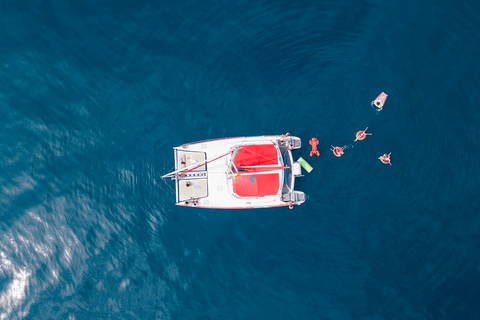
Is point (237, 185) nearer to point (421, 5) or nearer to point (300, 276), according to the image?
point (300, 276)

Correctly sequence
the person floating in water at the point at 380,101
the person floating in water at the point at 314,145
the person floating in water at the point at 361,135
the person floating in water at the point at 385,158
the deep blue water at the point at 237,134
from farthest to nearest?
1. the person floating in water at the point at 380,101
2. the person floating in water at the point at 361,135
3. the person floating in water at the point at 385,158
4. the person floating in water at the point at 314,145
5. the deep blue water at the point at 237,134

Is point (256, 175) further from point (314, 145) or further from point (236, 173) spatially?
point (314, 145)

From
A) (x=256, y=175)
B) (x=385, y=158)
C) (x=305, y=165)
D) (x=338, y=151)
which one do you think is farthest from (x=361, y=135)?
(x=256, y=175)

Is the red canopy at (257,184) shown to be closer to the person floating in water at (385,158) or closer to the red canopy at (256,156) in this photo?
the red canopy at (256,156)

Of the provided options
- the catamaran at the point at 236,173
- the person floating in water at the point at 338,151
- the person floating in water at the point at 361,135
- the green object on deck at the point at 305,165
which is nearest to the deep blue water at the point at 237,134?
the person floating in water at the point at 361,135

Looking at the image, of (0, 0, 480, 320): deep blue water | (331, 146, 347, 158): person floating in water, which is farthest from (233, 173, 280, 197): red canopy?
(331, 146, 347, 158): person floating in water

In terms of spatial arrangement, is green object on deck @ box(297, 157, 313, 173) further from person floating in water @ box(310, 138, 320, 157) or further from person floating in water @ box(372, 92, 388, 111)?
person floating in water @ box(372, 92, 388, 111)

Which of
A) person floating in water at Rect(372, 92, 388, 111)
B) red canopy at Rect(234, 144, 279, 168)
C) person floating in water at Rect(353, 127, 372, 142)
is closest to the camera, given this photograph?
red canopy at Rect(234, 144, 279, 168)
